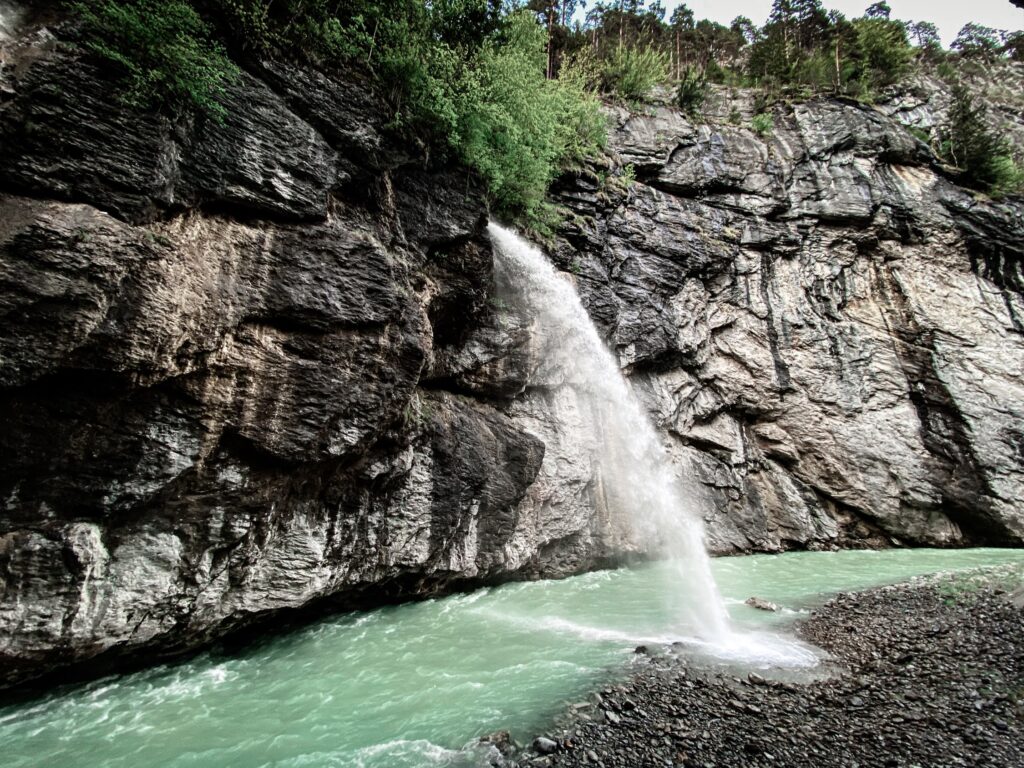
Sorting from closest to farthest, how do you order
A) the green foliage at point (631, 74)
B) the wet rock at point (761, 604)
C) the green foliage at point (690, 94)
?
the wet rock at point (761, 604)
the green foliage at point (631, 74)
the green foliage at point (690, 94)

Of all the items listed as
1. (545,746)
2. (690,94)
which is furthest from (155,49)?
(690,94)

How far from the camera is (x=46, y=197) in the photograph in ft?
18.1

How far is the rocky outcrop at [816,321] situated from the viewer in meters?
16.4

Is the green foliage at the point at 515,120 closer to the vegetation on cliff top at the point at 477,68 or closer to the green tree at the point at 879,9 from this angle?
the vegetation on cliff top at the point at 477,68

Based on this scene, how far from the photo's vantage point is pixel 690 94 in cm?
2320

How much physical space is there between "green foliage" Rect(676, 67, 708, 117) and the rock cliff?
5598 millimetres

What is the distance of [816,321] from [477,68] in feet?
52.1

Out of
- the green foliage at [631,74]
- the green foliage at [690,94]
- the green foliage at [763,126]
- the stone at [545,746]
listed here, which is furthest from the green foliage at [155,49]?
the green foliage at [763,126]

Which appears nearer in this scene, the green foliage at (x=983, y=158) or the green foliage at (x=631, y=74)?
the green foliage at (x=983, y=158)

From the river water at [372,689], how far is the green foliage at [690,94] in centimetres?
2231

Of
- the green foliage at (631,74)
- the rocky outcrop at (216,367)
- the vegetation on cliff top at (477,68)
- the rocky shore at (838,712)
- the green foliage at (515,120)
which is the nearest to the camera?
the rocky shore at (838,712)

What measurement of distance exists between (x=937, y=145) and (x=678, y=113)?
13.4 metres

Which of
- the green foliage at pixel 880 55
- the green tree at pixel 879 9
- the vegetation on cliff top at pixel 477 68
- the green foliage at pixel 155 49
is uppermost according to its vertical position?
the green tree at pixel 879 9

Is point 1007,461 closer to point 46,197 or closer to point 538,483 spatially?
point 538,483
